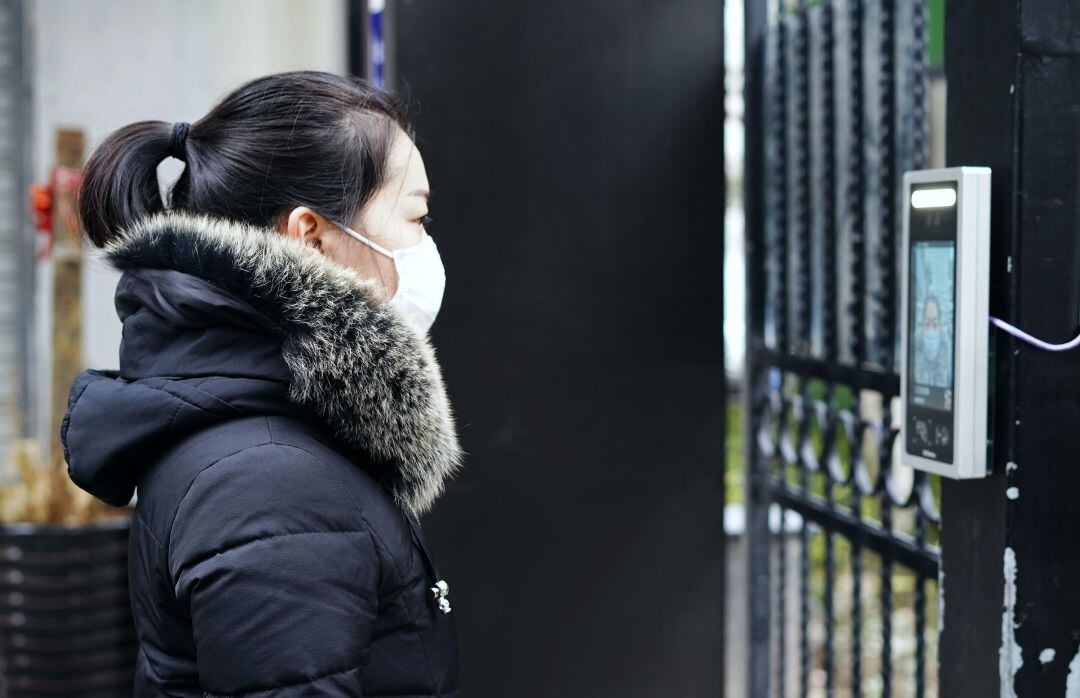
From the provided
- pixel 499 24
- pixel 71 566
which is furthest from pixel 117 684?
pixel 499 24

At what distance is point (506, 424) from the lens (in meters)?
2.75

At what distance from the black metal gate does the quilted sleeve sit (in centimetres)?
128

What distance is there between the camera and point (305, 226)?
1.62 m

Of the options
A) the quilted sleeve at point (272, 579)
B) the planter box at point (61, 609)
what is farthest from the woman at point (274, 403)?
the planter box at point (61, 609)

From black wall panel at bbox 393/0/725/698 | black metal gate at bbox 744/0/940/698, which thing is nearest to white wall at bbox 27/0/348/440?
black wall panel at bbox 393/0/725/698

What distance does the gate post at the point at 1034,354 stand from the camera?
1.60 meters

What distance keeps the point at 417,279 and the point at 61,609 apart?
2399 millimetres

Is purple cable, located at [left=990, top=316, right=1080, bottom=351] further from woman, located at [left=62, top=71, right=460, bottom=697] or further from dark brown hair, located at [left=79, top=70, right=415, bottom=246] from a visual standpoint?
dark brown hair, located at [left=79, top=70, right=415, bottom=246]

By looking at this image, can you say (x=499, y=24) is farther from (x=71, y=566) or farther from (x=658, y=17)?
(x=71, y=566)

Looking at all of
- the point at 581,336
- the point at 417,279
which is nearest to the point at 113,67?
the point at 581,336

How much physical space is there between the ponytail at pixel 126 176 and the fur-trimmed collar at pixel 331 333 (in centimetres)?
14

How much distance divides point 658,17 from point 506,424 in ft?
3.46

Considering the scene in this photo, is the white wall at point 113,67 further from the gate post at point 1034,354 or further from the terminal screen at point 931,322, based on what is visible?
the gate post at point 1034,354

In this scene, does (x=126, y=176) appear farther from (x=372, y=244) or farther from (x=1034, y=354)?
(x=1034, y=354)
